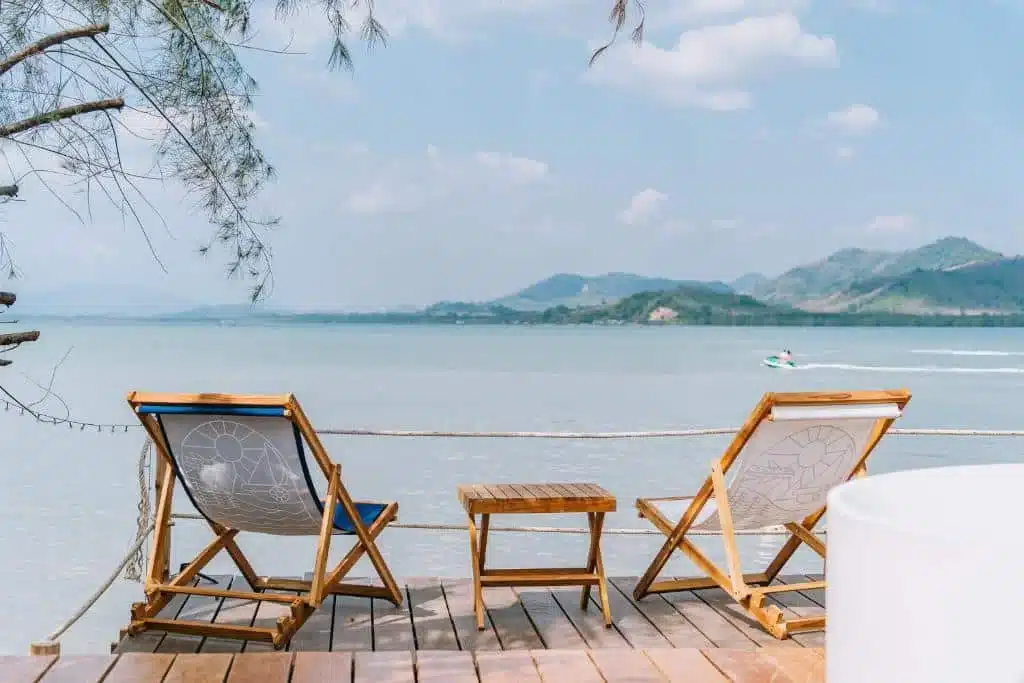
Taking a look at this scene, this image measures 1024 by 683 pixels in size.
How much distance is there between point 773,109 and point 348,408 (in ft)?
97.4

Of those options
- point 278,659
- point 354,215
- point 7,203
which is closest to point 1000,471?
point 278,659

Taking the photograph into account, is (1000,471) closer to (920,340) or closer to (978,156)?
(978,156)

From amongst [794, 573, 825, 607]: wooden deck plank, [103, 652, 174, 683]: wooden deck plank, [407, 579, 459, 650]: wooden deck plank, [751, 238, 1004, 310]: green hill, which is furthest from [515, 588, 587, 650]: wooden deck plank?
[751, 238, 1004, 310]: green hill

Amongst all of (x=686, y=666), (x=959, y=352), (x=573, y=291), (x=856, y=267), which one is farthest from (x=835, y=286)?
(x=686, y=666)

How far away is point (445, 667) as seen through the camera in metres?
2.57

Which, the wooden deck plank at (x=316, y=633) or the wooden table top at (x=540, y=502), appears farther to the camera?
the wooden table top at (x=540, y=502)

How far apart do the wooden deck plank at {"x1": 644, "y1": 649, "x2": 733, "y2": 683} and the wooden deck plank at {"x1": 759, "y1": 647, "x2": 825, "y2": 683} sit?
16 cm

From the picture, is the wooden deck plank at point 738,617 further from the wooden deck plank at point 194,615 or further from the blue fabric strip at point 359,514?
the wooden deck plank at point 194,615

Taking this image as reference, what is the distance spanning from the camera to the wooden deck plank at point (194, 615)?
3256 mm

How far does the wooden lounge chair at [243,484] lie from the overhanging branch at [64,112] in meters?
0.80

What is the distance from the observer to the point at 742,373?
45656 mm

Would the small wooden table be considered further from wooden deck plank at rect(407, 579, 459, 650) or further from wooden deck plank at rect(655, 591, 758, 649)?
wooden deck plank at rect(655, 591, 758, 649)

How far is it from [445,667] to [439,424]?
23.8 m

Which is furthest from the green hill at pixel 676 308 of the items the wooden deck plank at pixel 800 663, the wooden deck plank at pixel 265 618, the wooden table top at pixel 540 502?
the wooden deck plank at pixel 800 663
